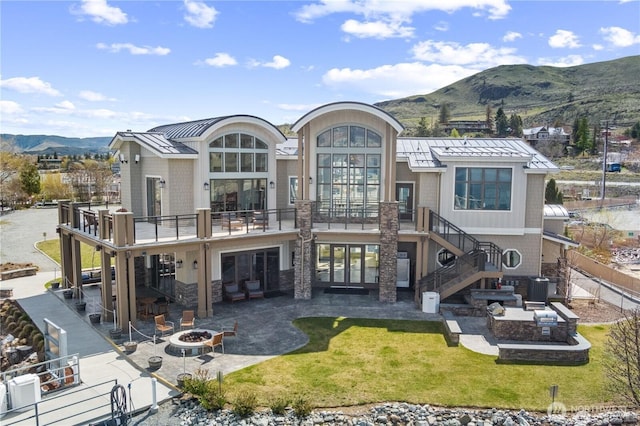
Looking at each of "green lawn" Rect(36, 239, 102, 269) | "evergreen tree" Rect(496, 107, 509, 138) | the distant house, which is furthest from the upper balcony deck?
"evergreen tree" Rect(496, 107, 509, 138)

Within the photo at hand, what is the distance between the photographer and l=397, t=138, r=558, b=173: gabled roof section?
18172 millimetres

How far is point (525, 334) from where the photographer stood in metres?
14.6

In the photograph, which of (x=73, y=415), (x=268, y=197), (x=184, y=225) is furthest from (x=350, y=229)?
(x=73, y=415)

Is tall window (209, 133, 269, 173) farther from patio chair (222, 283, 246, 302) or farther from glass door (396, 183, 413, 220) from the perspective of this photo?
glass door (396, 183, 413, 220)

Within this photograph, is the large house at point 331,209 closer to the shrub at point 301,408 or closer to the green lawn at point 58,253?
the green lawn at point 58,253

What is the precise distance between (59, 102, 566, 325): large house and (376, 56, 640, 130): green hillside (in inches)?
4265

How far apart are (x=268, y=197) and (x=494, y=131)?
291ft

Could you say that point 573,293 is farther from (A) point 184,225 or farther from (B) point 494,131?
(B) point 494,131

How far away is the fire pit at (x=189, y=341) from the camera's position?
13.1 meters

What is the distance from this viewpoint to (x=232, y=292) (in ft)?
60.2

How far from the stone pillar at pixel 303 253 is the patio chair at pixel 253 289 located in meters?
1.44

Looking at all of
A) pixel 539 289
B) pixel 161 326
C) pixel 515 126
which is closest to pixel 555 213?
pixel 539 289

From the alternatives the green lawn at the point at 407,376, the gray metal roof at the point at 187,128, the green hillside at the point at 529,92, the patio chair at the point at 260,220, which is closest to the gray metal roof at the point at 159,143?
the gray metal roof at the point at 187,128

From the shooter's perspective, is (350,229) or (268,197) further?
(268,197)
